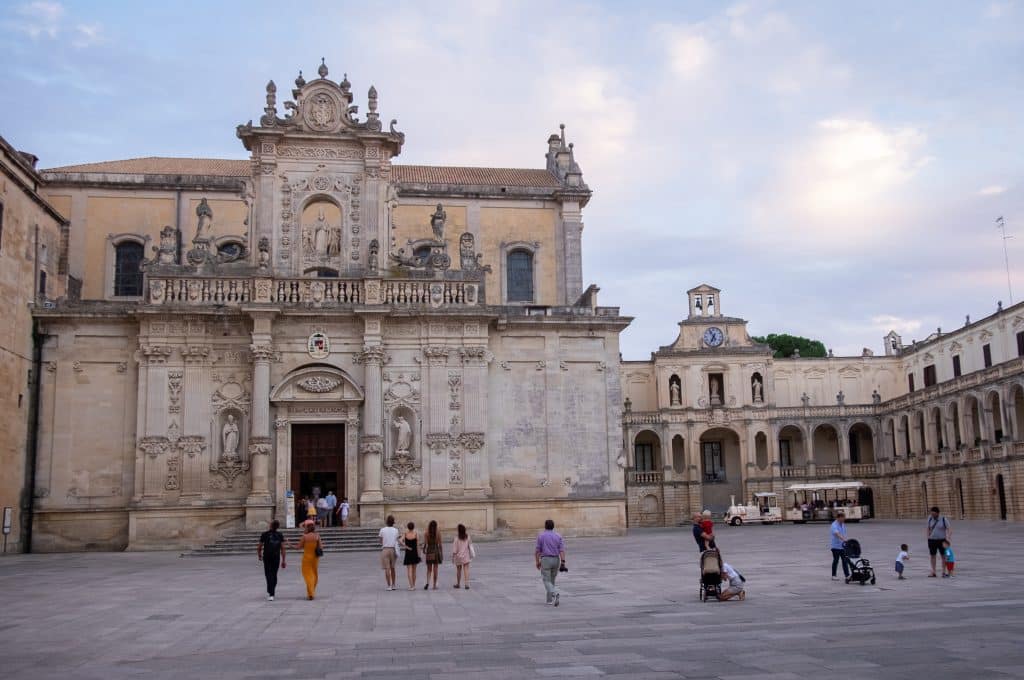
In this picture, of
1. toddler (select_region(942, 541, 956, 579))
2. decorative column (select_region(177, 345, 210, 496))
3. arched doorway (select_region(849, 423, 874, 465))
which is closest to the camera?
toddler (select_region(942, 541, 956, 579))

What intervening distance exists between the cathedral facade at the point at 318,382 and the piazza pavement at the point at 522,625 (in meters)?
10.3

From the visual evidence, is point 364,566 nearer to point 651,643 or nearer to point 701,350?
point 651,643

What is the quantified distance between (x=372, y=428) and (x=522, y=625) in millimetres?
21899

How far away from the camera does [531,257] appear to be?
44531 millimetres

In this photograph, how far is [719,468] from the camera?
220 feet

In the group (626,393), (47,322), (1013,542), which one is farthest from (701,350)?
(47,322)

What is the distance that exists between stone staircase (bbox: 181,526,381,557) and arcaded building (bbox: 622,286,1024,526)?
110 ft

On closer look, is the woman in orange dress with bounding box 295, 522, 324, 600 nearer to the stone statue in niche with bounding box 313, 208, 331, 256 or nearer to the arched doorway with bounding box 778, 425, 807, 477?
the stone statue in niche with bounding box 313, 208, 331, 256

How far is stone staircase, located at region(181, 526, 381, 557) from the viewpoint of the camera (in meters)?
32.0

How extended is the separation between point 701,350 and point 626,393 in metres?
5.90

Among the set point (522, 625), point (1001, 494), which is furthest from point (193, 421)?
point (1001, 494)

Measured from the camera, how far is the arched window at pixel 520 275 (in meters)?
44.4

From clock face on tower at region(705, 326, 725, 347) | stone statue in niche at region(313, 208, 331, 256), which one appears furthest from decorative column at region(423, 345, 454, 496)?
clock face on tower at region(705, 326, 725, 347)

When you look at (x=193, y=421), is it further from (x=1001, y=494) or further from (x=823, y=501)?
(x=823, y=501)
